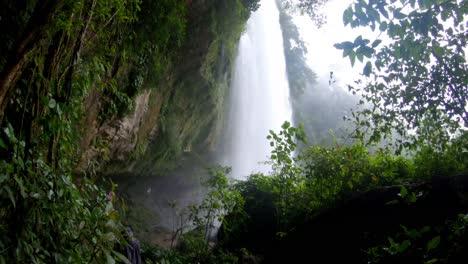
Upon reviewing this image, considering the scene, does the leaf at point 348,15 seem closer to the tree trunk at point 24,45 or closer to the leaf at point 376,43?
the leaf at point 376,43

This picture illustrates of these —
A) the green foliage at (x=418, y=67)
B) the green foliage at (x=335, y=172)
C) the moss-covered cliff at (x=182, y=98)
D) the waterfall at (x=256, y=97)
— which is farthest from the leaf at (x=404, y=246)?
the waterfall at (x=256, y=97)

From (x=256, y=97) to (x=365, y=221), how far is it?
1504 cm

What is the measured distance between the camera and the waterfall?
16.7 metres

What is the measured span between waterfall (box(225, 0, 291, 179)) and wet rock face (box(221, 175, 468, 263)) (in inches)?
419

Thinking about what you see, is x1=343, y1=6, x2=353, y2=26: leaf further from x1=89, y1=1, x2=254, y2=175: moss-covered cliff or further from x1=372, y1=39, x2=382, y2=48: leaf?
x1=89, y1=1, x2=254, y2=175: moss-covered cliff

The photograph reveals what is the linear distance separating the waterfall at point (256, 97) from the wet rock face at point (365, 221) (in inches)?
419

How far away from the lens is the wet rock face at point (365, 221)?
3.29m

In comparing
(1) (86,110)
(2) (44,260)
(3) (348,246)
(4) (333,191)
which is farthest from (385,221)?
(1) (86,110)

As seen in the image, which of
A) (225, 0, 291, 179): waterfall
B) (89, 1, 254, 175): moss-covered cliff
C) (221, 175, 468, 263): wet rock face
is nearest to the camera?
(221, 175, 468, 263): wet rock face

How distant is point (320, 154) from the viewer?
4781 mm

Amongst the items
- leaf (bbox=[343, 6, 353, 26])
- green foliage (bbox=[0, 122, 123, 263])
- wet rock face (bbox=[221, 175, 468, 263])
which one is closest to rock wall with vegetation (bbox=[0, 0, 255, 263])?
green foliage (bbox=[0, 122, 123, 263])

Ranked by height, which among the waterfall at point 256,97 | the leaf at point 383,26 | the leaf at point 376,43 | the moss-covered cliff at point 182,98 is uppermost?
the waterfall at point 256,97

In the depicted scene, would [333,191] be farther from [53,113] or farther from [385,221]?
[53,113]

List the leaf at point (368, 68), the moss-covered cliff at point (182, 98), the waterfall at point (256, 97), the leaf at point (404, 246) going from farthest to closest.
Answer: the waterfall at point (256, 97), the moss-covered cliff at point (182, 98), the leaf at point (368, 68), the leaf at point (404, 246)
